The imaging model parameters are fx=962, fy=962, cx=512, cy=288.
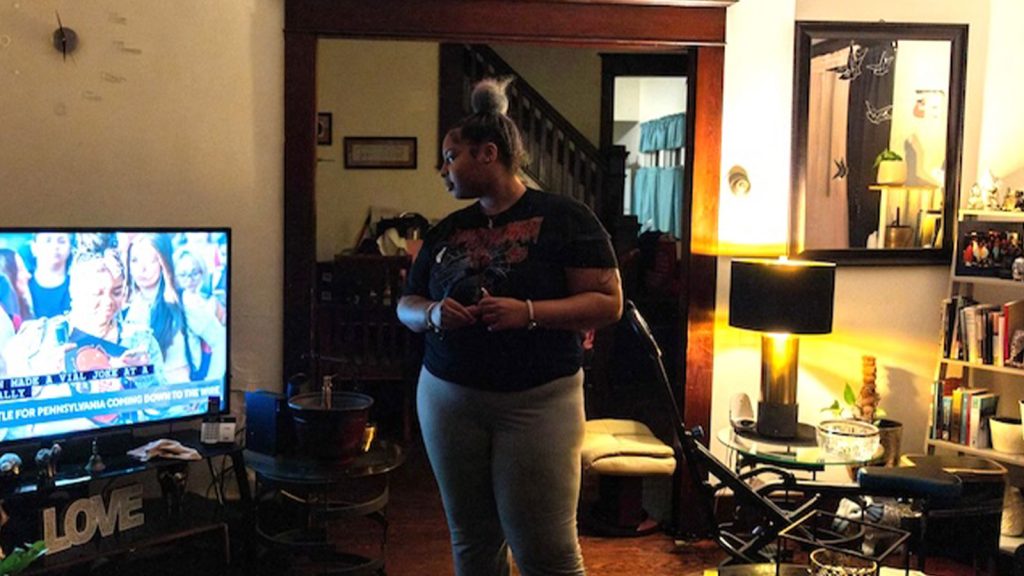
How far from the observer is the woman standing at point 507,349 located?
2049 mm

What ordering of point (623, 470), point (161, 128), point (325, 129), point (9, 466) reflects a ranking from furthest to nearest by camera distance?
1. point (325, 129)
2. point (623, 470)
3. point (161, 128)
4. point (9, 466)

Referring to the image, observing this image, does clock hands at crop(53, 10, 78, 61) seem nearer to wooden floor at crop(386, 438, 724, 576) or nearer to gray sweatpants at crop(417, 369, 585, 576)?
gray sweatpants at crop(417, 369, 585, 576)

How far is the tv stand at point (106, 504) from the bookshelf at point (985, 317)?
101 inches

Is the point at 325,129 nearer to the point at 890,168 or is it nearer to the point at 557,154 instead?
the point at 557,154

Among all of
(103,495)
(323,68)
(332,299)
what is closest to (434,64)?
(323,68)

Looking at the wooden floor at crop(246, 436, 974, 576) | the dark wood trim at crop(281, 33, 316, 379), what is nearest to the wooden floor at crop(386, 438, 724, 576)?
the wooden floor at crop(246, 436, 974, 576)

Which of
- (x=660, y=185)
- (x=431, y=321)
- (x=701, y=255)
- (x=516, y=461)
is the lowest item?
(x=516, y=461)

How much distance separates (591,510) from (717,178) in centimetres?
139

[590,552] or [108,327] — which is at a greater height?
[108,327]

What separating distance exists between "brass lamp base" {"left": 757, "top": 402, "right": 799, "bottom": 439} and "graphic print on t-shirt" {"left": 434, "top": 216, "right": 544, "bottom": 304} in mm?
1447

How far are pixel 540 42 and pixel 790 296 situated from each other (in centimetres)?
123

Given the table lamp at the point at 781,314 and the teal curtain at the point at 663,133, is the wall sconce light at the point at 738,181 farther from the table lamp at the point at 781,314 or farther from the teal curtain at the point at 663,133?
the teal curtain at the point at 663,133

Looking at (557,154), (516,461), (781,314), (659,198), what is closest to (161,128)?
(516,461)

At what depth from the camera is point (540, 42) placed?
3383 mm
